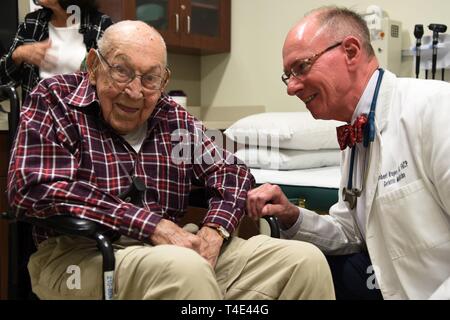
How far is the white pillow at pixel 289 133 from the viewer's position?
253cm

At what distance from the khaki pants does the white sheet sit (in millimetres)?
773

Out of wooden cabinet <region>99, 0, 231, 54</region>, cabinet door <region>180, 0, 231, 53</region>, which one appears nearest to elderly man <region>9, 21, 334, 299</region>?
wooden cabinet <region>99, 0, 231, 54</region>

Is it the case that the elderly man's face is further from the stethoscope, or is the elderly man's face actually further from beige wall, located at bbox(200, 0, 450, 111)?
beige wall, located at bbox(200, 0, 450, 111)

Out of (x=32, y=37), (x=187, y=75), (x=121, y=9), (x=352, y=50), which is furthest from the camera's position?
(x=187, y=75)

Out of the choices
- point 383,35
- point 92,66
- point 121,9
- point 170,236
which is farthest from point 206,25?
point 170,236

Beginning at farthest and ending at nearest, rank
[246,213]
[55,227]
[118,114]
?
[246,213] < [118,114] < [55,227]

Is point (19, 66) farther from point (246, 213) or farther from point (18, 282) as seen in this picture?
point (246, 213)

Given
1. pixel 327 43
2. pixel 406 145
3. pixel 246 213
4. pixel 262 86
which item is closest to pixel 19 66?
pixel 246 213

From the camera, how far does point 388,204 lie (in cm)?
135

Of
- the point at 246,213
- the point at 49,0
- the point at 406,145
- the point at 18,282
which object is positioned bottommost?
the point at 18,282

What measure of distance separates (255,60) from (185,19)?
1.92 ft

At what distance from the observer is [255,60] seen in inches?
142

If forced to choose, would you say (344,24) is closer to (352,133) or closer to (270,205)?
(352,133)

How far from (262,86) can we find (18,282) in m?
2.43
